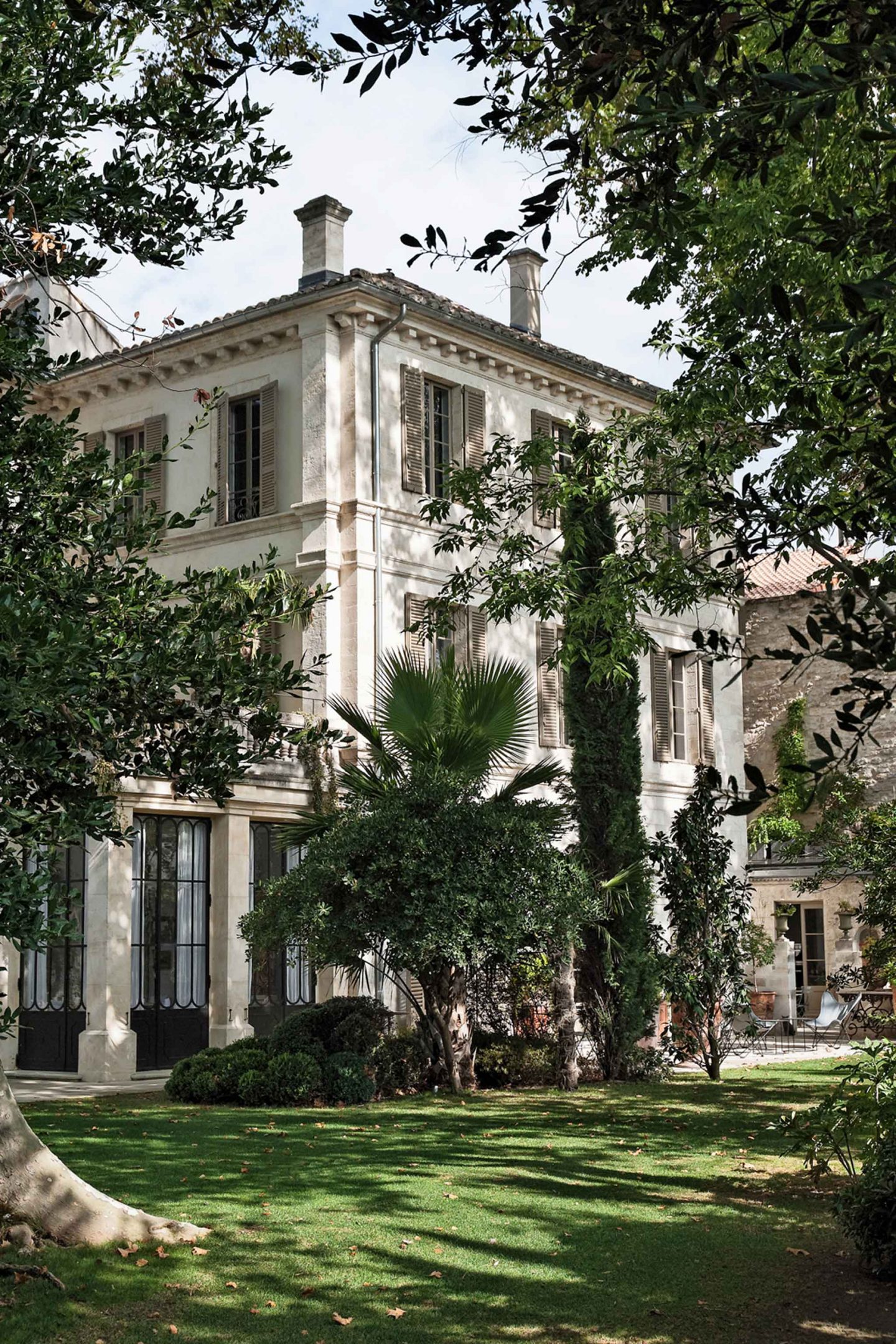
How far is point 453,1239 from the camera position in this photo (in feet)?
27.6

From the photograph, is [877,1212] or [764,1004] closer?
[877,1212]

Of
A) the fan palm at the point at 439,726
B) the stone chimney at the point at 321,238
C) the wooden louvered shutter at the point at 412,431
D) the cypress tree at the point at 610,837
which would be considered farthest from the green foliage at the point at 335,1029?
the stone chimney at the point at 321,238

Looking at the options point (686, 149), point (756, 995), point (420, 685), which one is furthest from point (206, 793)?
point (756, 995)

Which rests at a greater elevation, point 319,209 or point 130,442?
point 319,209

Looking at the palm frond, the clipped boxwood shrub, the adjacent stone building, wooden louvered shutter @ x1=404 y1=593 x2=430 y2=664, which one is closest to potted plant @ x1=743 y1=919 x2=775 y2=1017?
the adjacent stone building

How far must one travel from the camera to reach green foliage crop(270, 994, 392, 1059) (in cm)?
1595

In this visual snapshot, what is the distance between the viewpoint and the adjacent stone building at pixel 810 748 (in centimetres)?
2998

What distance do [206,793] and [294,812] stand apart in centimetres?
1321

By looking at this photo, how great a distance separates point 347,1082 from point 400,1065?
3.66 feet

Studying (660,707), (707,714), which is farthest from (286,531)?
(707,714)

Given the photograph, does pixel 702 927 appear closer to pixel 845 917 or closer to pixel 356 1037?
pixel 356 1037

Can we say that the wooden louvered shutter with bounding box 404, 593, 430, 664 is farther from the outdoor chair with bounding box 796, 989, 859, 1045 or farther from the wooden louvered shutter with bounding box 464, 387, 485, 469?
the outdoor chair with bounding box 796, 989, 859, 1045

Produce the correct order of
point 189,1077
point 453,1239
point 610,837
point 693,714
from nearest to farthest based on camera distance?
point 453,1239 < point 189,1077 < point 610,837 < point 693,714

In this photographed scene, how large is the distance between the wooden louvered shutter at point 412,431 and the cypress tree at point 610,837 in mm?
4662
